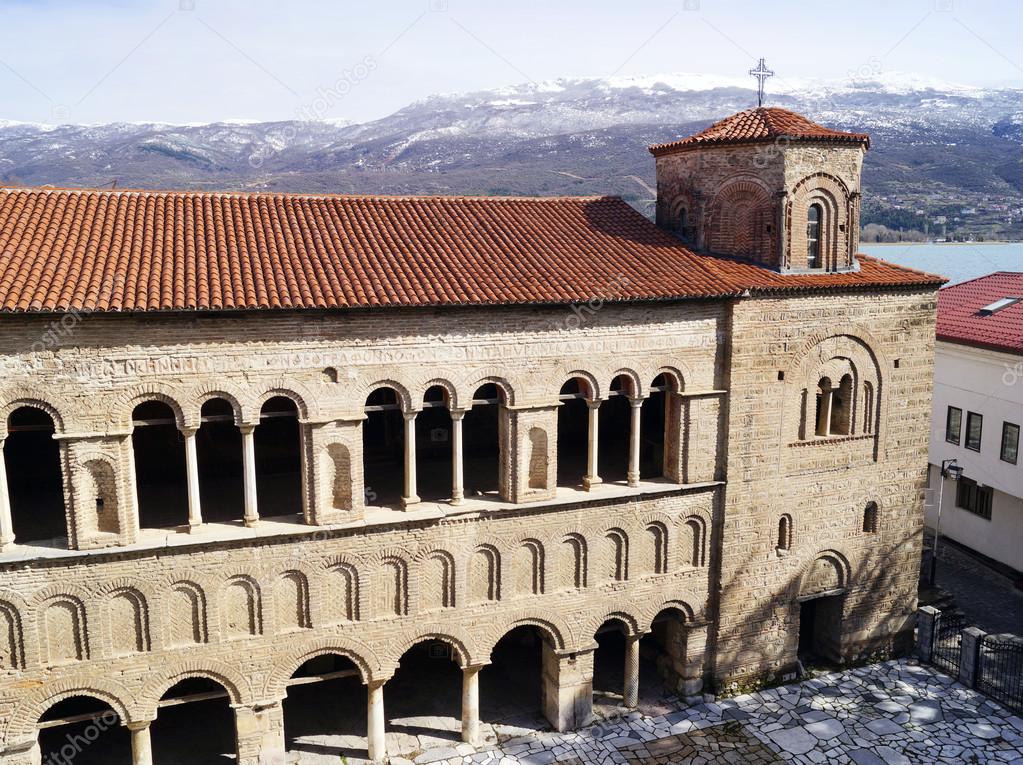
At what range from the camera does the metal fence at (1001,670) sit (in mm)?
18031

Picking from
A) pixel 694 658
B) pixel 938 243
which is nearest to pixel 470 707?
pixel 694 658

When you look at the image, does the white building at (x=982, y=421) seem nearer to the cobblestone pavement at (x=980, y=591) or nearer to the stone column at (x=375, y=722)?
the cobblestone pavement at (x=980, y=591)

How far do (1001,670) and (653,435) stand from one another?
9390mm

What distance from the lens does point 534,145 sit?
9338cm

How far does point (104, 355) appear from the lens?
1323 centimetres

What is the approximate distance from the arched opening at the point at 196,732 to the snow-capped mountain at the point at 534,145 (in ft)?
160

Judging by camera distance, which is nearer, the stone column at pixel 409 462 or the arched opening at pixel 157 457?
the stone column at pixel 409 462

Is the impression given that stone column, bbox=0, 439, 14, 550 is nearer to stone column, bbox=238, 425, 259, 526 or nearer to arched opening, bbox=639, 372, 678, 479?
stone column, bbox=238, 425, 259, 526

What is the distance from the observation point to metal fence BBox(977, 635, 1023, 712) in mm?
18031

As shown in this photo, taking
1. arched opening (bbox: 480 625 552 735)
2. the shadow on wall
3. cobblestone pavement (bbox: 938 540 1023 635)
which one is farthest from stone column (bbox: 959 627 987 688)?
arched opening (bbox: 480 625 552 735)

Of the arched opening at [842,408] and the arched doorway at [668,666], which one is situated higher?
the arched opening at [842,408]

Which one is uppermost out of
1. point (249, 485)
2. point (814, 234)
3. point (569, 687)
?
point (814, 234)

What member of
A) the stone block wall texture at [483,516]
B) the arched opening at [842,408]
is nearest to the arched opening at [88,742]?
the stone block wall texture at [483,516]

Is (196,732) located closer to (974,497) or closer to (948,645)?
(948,645)
